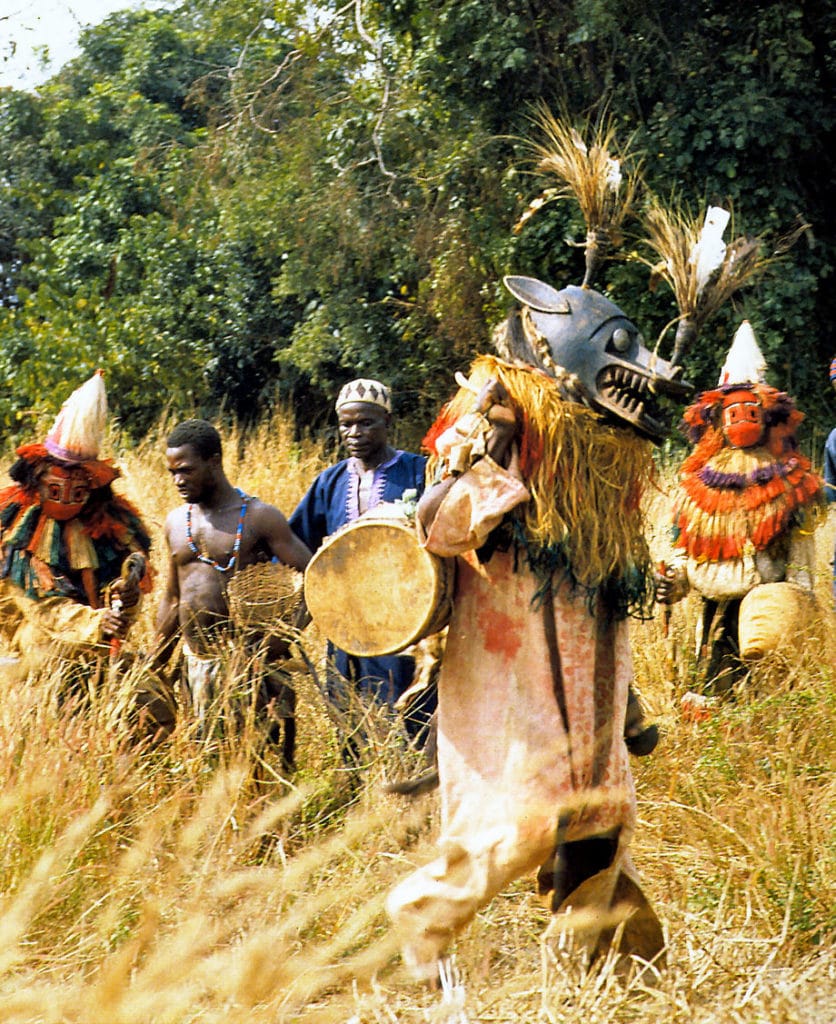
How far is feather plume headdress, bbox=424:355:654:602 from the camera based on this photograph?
3.71 m

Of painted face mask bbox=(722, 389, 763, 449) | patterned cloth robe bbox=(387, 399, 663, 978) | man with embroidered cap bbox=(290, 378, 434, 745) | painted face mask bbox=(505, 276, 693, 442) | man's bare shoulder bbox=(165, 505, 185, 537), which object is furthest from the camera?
painted face mask bbox=(722, 389, 763, 449)

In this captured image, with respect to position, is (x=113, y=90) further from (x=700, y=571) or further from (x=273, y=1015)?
(x=273, y=1015)

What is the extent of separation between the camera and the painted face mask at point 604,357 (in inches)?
149

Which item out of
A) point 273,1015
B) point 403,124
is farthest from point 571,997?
point 403,124

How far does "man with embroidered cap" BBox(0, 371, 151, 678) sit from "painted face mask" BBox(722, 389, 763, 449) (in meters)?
2.70

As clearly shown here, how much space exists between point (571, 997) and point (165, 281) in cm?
1305

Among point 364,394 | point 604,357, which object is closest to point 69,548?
point 364,394

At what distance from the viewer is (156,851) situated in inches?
157

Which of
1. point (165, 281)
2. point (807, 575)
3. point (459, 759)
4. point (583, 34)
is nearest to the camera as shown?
point (459, 759)

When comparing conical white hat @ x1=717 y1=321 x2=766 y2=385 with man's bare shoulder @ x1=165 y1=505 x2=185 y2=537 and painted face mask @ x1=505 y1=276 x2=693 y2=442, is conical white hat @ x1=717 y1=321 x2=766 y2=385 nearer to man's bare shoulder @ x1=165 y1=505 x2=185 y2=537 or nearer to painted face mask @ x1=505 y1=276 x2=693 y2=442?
man's bare shoulder @ x1=165 y1=505 x2=185 y2=537

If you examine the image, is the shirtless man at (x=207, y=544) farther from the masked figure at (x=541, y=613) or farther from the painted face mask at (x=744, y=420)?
the painted face mask at (x=744, y=420)

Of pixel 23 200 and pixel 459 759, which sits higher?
pixel 23 200

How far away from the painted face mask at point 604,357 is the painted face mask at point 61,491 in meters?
2.40

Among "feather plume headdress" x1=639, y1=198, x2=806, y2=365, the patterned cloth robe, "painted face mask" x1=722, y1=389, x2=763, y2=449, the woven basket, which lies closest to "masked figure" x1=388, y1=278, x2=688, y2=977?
the patterned cloth robe
